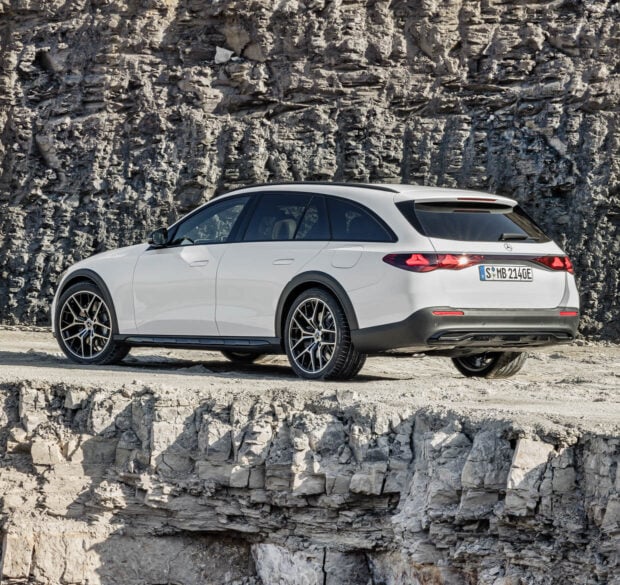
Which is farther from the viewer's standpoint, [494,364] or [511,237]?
[494,364]

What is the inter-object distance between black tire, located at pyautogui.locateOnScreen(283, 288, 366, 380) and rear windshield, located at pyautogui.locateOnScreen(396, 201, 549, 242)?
92 cm

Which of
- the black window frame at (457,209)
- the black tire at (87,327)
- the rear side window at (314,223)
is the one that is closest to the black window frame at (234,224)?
the rear side window at (314,223)

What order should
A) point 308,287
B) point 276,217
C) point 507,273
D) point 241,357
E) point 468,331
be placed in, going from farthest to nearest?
point 241,357
point 276,217
point 308,287
point 507,273
point 468,331

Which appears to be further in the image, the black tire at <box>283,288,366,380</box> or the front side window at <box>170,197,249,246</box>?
the front side window at <box>170,197,249,246</box>

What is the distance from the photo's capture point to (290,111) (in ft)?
53.3

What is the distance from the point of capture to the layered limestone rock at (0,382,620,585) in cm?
639

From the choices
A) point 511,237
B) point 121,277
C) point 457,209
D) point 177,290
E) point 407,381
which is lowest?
point 407,381

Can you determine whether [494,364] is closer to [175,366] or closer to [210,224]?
[210,224]

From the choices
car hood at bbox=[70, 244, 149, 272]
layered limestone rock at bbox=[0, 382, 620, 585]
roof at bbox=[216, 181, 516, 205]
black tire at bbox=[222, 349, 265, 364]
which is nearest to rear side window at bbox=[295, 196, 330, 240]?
roof at bbox=[216, 181, 516, 205]

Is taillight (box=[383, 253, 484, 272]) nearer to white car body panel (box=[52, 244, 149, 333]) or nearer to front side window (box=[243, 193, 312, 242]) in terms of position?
front side window (box=[243, 193, 312, 242])

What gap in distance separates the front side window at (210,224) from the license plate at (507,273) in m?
2.42

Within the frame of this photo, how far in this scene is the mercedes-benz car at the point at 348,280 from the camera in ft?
27.4

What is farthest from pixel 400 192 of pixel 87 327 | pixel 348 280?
pixel 87 327

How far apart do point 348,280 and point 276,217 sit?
1256 millimetres
